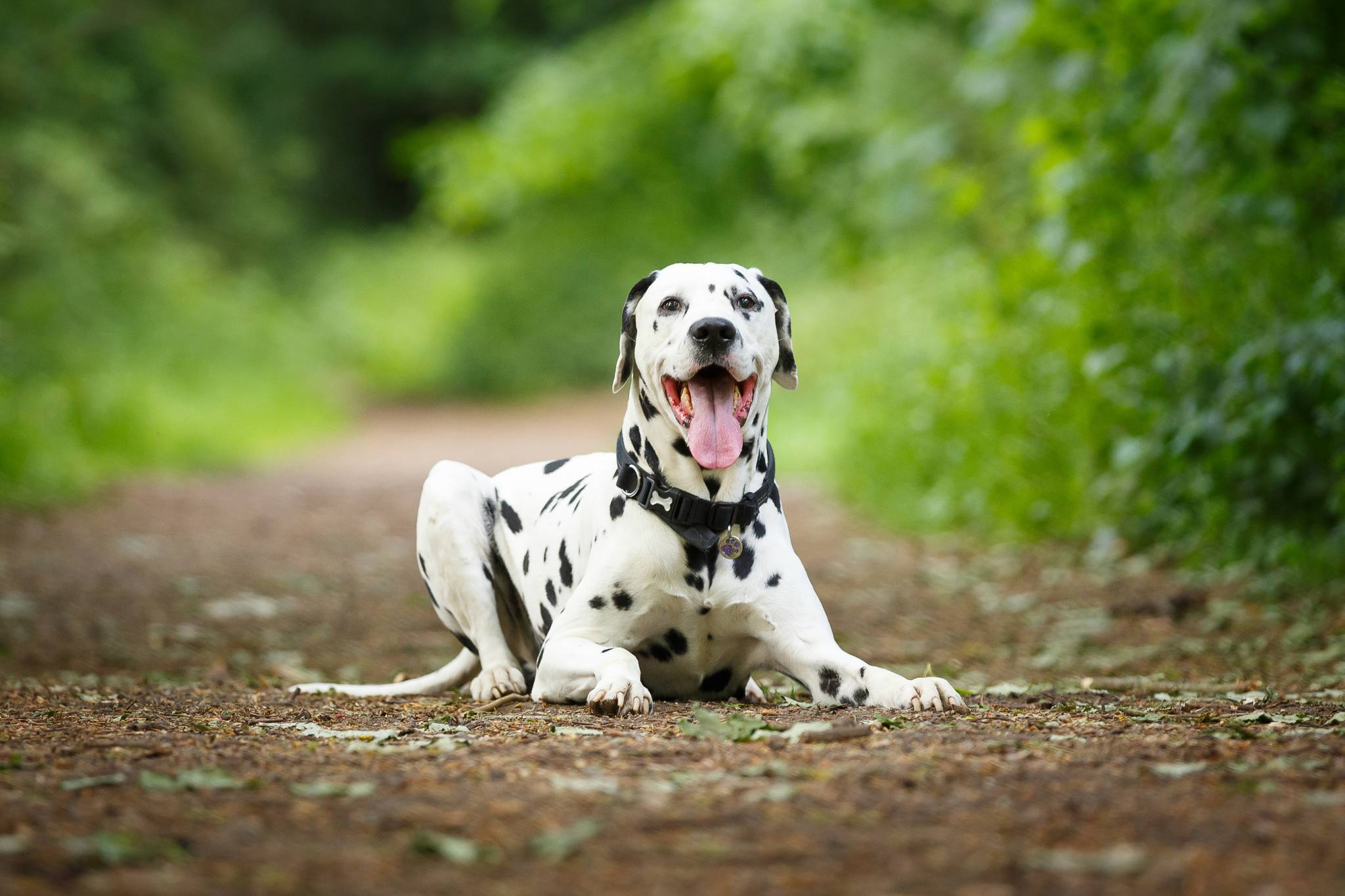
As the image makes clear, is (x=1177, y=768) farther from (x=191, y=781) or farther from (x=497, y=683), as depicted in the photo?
(x=497, y=683)

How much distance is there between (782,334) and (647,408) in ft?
1.71

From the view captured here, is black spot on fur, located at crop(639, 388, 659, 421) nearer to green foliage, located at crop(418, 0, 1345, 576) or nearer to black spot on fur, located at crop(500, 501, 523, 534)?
black spot on fur, located at crop(500, 501, 523, 534)

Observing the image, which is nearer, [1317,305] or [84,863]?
[84,863]

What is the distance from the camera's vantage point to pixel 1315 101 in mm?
7449

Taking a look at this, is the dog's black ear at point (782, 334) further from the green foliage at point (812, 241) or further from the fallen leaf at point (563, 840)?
the green foliage at point (812, 241)

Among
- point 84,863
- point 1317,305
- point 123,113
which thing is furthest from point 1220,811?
point 123,113

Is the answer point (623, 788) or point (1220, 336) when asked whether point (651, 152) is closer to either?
point (1220, 336)

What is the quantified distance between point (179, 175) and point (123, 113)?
133 inches

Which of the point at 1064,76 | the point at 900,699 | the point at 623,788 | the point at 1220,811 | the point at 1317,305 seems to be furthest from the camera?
the point at 1064,76

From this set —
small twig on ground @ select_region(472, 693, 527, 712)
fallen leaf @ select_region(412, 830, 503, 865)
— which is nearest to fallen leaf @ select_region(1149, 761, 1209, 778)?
fallen leaf @ select_region(412, 830, 503, 865)

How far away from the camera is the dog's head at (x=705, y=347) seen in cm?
407

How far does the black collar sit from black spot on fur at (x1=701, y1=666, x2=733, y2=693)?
0.47m

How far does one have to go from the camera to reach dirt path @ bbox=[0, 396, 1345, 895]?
2.38 metres

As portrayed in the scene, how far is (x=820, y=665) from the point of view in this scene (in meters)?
4.15
